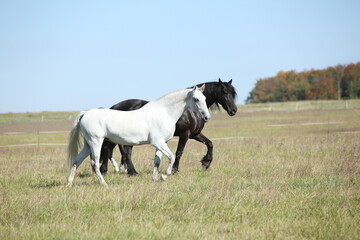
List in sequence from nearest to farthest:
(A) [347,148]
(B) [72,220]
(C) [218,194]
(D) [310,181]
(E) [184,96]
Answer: (B) [72,220] → (C) [218,194] → (D) [310,181] → (E) [184,96] → (A) [347,148]

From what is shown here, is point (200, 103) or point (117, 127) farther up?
point (200, 103)

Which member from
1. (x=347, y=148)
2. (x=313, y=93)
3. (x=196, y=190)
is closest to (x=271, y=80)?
(x=313, y=93)

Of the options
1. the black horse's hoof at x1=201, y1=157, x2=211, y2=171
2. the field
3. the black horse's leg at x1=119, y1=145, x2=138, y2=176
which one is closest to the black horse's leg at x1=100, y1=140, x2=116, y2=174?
the black horse's leg at x1=119, y1=145, x2=138, y2=176

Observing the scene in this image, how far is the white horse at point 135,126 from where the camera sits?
24.8 ft

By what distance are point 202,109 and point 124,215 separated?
318 cm

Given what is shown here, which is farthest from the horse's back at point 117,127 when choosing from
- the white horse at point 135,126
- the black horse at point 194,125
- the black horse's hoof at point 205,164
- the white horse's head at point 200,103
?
the black horse's hoof at point 205,164

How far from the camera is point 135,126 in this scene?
298 inches

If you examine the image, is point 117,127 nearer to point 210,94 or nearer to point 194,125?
point 194,125

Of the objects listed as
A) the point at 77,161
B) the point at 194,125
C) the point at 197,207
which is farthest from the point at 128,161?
the point at 197,207

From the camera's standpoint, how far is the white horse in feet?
24.8

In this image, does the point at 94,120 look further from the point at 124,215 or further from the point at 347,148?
the point at 347,148

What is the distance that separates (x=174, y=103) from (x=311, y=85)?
3479 inches

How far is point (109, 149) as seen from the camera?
373 inches

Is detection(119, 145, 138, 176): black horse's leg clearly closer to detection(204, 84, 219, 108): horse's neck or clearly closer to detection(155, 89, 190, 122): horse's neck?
detection(155, 89, 190, 122): horse's neck
